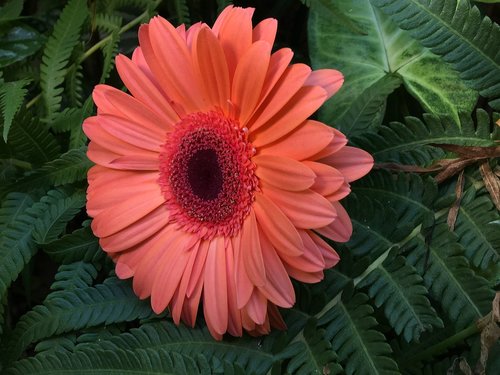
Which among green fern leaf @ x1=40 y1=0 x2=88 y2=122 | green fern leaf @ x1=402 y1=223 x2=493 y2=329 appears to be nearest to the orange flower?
green fern leaf @ x1=402 y1=223 x2=493 y2=329

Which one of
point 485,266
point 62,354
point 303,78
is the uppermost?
point 303,78

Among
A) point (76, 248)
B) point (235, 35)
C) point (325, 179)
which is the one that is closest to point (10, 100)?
point (76, 248)

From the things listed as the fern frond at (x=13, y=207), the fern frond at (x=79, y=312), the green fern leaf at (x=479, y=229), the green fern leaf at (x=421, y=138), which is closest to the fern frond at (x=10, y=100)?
the fern frond at (x=13, y=207)

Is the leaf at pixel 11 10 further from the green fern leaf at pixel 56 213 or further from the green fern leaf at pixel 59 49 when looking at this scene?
the green fern leaf at pixel 56 213

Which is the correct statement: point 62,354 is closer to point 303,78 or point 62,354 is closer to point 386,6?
point 303,78

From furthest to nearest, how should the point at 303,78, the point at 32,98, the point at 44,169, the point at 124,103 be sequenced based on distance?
the point at 32,98, the point at 44,169, the point at 124,103, the point at 303,78

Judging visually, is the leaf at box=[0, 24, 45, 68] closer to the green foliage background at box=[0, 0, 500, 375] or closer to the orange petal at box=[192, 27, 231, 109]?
the green foliage background at box=[0, 0, 500, 375]

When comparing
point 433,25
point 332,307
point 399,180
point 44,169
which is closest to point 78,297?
point 44,169
